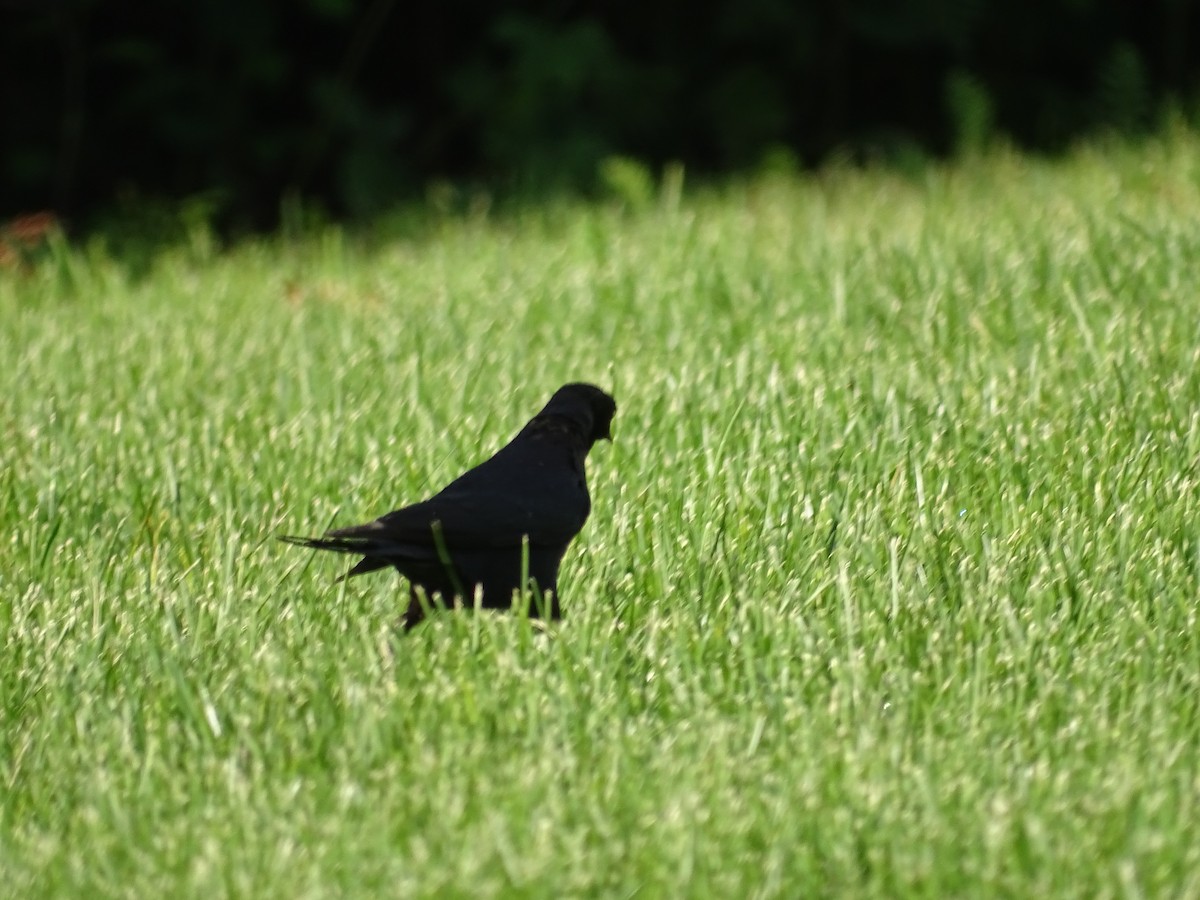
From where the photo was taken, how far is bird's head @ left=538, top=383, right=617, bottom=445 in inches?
134

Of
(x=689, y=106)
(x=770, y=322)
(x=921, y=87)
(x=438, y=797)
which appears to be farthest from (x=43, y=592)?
(x=921, y=87)

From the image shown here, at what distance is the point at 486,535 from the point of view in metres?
2.96

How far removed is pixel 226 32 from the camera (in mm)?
8031

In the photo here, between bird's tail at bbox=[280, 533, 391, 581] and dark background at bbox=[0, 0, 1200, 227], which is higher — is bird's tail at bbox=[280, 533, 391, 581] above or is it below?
below

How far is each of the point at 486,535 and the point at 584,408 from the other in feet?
1.80

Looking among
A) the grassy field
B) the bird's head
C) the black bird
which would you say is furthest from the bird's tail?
the bird's head

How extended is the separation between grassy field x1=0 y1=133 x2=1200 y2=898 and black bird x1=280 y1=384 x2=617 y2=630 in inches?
3.3

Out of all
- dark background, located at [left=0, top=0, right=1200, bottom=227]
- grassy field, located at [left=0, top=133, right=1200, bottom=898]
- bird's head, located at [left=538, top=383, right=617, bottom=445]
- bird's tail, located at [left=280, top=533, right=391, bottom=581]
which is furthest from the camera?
dark background, located at [left=0, top=0, right=1200, bottom=227]

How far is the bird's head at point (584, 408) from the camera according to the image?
3396 millimetres

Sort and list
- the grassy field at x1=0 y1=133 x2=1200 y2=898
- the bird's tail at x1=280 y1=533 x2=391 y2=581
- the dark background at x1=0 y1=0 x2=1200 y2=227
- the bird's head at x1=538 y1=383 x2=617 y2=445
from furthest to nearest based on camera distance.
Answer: the dark background at x1=0 y1=0 x2=1200 y2=227, the bird's head at x1=538 y1=383 x2=617 y2=445, the bird's tail at x1=280 y1=533 x2=391 y2=581, the grassy field at x1=0 y1=133 x2=1200 y2=898

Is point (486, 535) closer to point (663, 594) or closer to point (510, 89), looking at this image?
point (663, 594)

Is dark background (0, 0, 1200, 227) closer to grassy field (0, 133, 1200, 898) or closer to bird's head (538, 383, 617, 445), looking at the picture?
grassy field (0, 133, 1200, 898)

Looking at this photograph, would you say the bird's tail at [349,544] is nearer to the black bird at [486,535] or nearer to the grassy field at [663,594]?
the black bird at [486,535]

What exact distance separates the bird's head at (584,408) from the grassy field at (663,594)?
9.7 inches
